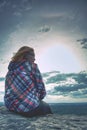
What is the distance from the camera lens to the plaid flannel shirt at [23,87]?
5969 mm

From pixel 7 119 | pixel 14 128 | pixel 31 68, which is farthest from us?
pixel 31 68

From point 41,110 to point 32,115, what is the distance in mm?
337

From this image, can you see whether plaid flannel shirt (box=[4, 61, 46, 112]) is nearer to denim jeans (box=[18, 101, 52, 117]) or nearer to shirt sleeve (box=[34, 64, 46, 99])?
shirt sleeve (box=[34, 64, 46, 99])

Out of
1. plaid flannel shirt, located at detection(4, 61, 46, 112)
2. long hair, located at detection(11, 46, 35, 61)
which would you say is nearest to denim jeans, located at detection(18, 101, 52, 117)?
plaid flannel shirt, located at detection(4, 61, 46, 112)

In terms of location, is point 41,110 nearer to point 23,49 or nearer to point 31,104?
point 31,104

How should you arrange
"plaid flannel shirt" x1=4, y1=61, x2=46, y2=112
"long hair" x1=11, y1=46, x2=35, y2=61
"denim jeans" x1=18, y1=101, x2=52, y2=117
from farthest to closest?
"long hair" x1=11, y1=46, x2=35, y2=61
"denim jeans" x1=18, y1=101, x2=52, y2=117
"plaid flannel shirt" x1=4, y1=61, x2=46, y2=112

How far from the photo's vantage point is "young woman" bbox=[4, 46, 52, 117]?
236 inches

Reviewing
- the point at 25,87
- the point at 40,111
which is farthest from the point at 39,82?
the point at 40,111

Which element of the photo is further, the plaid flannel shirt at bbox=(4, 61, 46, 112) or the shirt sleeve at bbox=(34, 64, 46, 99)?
the shirt sleeve at bbox=(34, 64, 46, 99)

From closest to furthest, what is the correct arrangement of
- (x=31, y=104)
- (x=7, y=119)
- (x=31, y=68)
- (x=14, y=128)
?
(x=14, y=128) < (x=7, y=119) < (x=31, y=104) < (x=31, y=68)

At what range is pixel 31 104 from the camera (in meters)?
5.95

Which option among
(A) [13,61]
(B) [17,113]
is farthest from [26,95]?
(A) [13,61]

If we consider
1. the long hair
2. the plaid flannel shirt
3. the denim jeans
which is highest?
the long hair

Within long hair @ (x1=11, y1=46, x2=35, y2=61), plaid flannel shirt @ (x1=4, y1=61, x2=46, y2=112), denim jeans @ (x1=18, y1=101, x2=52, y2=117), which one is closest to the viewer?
plaid flannel shirt @ (x1=4, y1=61, x2=46, y2=112)
